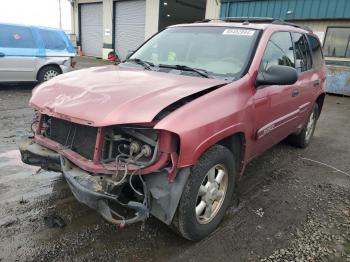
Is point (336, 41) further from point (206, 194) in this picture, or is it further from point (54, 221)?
point (54, 221)

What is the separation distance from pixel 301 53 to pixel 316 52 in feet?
2.70

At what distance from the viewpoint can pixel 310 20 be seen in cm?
1287

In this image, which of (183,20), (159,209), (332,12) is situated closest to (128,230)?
(159,209)

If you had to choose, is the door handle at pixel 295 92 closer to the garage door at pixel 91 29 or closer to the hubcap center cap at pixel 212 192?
the hubcap center cap at pixel 212 192

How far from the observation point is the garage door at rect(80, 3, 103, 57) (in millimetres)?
24281

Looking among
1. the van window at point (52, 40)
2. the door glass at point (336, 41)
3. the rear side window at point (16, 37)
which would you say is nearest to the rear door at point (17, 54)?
the rear side window at point (16, 37)

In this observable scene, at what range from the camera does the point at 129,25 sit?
2189 centimetres

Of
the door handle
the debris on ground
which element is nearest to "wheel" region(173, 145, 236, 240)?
the debris on ground

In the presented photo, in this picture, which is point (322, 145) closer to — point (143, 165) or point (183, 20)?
point (143, 165)

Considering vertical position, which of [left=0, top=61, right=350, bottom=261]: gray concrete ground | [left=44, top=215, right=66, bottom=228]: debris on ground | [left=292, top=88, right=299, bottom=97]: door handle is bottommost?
[left=0, top=61, right=350, bottom=261]: gray concrete ground

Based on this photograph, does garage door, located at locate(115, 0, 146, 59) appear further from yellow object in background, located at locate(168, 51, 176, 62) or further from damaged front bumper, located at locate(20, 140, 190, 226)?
damaged front bumper, located at locate(20, 140, 190, 226)

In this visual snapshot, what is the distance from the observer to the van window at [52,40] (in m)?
9.49

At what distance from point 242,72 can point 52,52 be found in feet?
26.2

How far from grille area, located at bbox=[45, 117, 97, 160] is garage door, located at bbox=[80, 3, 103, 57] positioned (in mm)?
22996
